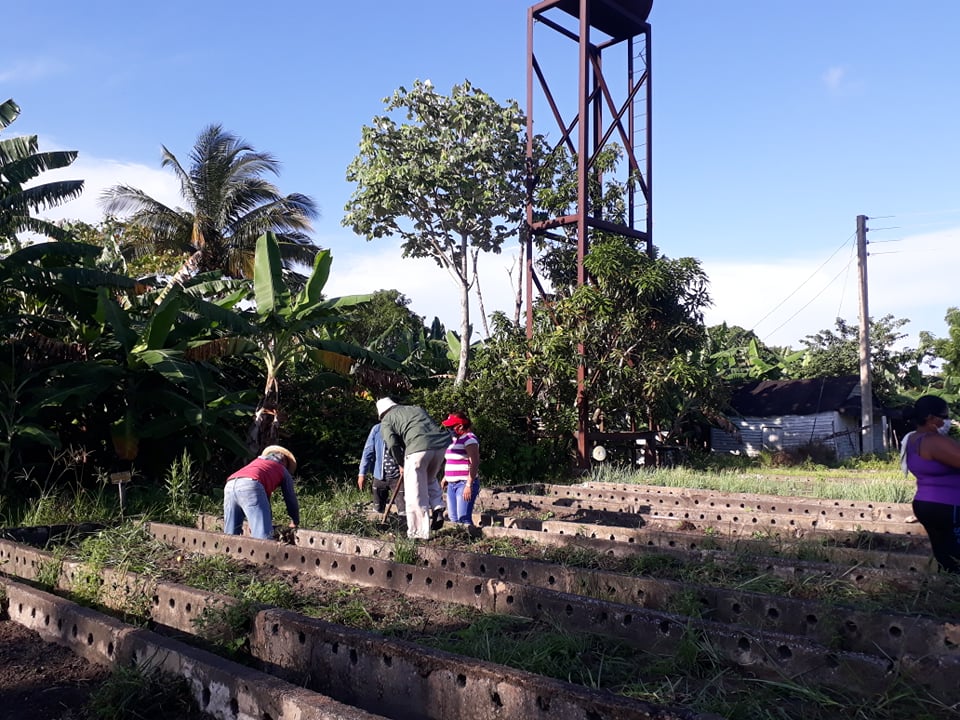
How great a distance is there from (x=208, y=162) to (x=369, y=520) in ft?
54.3

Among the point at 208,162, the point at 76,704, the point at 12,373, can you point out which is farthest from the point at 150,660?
the point at 208,162

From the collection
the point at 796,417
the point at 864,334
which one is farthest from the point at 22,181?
the point at 796,417

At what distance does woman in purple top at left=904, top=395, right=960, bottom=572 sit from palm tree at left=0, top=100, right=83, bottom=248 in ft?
36.5

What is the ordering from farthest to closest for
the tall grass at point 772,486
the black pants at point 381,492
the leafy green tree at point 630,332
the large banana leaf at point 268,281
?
the leafy green tree at point 630,332 → the large banana leaf at point 268,281 → the tall grass at point 772,486 → the black pants at point 381,492

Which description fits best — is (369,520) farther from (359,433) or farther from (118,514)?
(359,433)

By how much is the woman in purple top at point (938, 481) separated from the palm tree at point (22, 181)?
1113 cm

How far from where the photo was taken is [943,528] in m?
5.72

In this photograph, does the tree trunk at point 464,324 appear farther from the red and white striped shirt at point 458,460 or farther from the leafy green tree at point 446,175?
the red and white striped shirt at point 458,460

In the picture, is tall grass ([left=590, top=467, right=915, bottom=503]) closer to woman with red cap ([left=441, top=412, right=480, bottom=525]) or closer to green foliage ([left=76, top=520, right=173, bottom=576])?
woman with red cap ([left=441, top=412, right=480, bottom=525])

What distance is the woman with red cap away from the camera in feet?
30.4

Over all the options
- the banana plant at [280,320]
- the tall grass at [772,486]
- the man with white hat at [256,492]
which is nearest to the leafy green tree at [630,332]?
the tall grass at [772,486]

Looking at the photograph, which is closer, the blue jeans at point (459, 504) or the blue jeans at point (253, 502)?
the blue jeans at point (253, 502)

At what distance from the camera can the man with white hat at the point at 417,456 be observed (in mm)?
8289

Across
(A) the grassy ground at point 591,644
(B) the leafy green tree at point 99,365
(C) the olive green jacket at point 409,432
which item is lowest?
(A) the grassy ground at point 591,644
